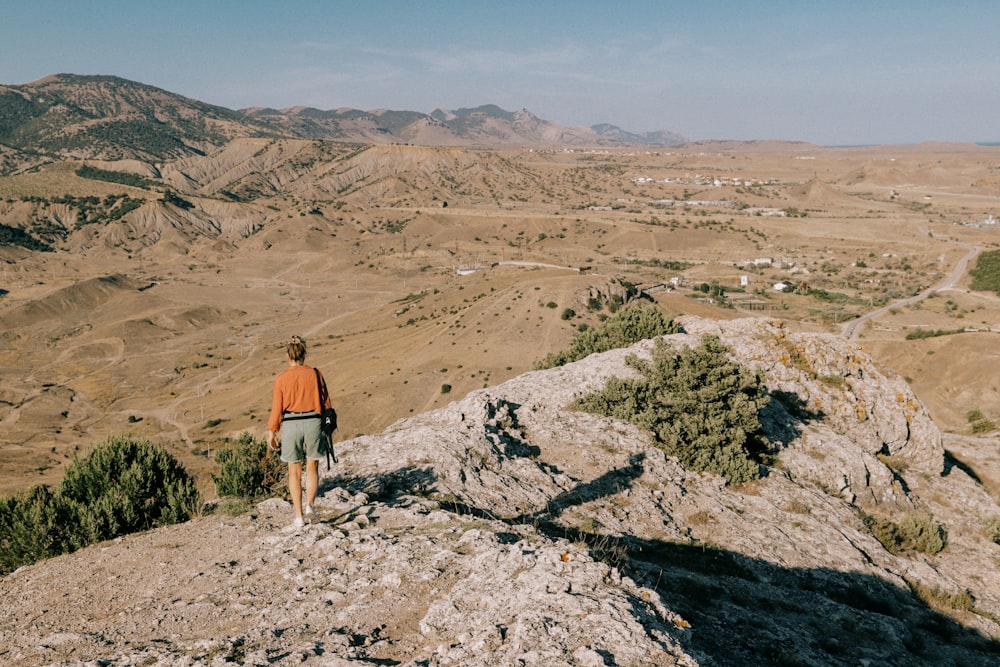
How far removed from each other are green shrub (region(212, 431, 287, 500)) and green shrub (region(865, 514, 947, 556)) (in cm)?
1805

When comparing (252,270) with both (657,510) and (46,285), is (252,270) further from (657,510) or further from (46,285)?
(657,510)

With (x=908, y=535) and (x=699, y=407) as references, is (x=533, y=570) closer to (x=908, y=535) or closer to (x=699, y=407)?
(x=699, y=407)

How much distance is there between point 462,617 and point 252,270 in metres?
146

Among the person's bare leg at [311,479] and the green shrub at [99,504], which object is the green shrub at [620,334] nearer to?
the green shrub at [99,504]

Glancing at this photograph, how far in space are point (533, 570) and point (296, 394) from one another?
478 centimetres

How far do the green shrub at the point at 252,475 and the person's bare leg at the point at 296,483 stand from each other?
2.44m

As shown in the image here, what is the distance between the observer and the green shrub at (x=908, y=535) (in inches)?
703

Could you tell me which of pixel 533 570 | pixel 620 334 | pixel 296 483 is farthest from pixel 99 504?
pixel 620 334

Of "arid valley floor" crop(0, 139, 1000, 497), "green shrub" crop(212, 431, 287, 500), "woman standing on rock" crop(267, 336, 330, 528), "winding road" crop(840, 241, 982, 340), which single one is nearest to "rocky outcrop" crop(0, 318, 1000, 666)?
"green shrub" crop(212, 431, 287, 500)

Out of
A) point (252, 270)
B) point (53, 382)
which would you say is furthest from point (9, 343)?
point (252, 270)

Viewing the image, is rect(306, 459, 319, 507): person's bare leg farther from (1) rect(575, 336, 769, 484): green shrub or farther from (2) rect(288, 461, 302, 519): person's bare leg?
(1) rect(575, 336, 769, 484): green shrub

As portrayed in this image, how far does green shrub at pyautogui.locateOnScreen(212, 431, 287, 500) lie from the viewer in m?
12.0

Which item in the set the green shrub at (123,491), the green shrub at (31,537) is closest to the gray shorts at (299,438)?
the green shrub at (123,491)

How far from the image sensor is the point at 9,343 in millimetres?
87250
